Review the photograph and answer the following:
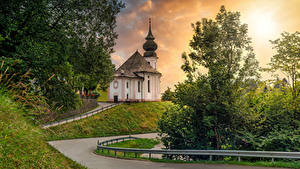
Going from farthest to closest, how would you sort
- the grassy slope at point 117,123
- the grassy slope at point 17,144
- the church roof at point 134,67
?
the church roof at point 134,67 → the grassy slope at point 117,123 → the grassy slope at point 17,144

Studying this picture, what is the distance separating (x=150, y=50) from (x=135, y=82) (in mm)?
14738

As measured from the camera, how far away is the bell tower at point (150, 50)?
237 feet

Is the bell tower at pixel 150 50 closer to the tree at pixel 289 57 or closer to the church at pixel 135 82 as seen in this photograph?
the church at pixel 135 82

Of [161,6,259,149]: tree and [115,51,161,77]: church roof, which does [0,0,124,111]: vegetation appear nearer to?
[161,6,259,149]: tree

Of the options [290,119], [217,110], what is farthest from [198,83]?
[290,119]

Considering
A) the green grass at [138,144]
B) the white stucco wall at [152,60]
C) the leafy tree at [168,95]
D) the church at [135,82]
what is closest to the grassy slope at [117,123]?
the green grass at [138,144]

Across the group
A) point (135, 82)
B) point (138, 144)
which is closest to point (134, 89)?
point (135, 82)

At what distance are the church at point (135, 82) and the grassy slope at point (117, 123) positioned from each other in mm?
7145

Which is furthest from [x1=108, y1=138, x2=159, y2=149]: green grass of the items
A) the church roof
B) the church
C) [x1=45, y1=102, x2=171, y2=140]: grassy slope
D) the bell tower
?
the bell tower

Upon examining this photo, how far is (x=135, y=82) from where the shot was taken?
63.4m

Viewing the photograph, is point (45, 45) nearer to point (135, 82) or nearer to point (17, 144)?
point (17, 144)

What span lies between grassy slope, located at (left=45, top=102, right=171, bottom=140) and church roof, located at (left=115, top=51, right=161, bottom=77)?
36.6 feet

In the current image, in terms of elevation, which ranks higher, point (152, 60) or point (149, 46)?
point (149, 46)

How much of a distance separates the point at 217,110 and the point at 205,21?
1112 centimetres
